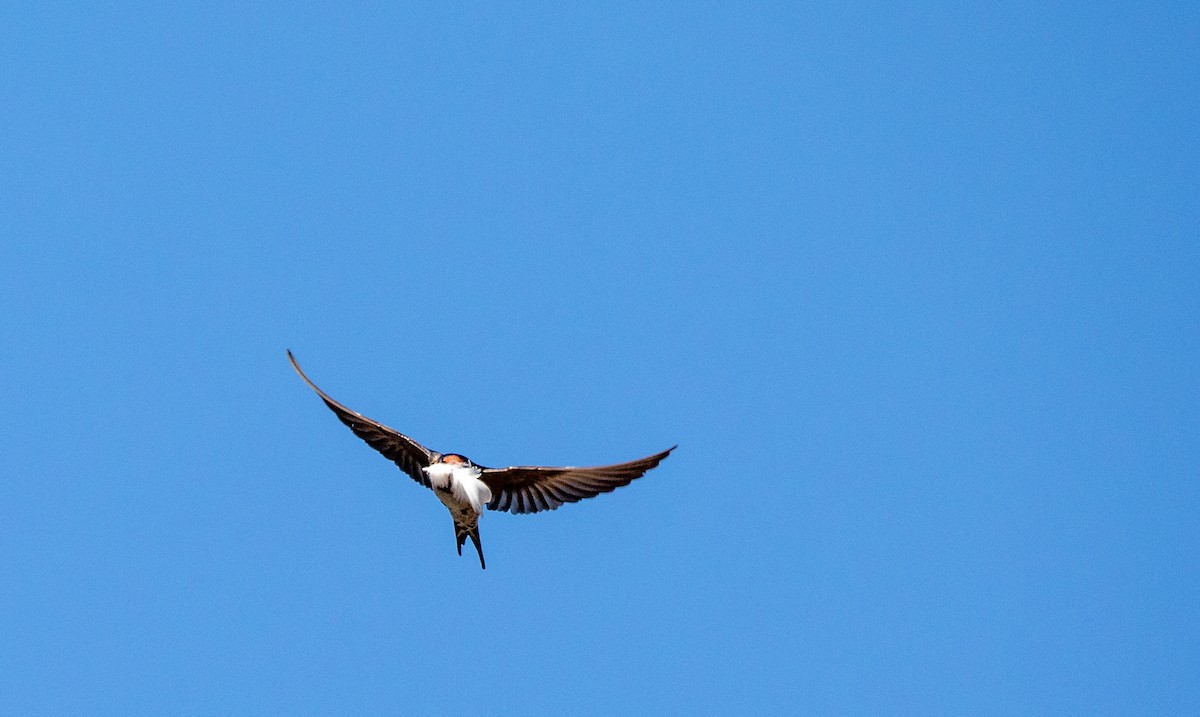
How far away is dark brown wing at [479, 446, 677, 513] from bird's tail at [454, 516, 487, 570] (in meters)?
0.32

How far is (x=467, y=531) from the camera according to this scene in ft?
56.7

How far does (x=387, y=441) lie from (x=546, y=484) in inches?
73.0

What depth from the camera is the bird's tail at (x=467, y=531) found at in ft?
56.3

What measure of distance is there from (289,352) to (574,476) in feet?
11.1

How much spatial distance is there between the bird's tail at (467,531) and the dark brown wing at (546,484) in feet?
1.04

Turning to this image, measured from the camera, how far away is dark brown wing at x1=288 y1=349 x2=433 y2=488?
17375 millimetres

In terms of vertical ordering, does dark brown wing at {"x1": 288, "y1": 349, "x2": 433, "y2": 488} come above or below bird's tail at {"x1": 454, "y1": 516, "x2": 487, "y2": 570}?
above

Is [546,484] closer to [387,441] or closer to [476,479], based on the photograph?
[476,479]

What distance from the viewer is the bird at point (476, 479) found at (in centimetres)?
1683

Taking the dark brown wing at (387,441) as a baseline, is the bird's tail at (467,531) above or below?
below

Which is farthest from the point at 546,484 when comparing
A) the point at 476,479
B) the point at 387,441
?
the point at 387,441

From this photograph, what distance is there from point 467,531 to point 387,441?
4.42 ft

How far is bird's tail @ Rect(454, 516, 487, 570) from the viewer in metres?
17.1

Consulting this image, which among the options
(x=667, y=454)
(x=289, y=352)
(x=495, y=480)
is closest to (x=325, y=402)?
(x=289, y=352)
